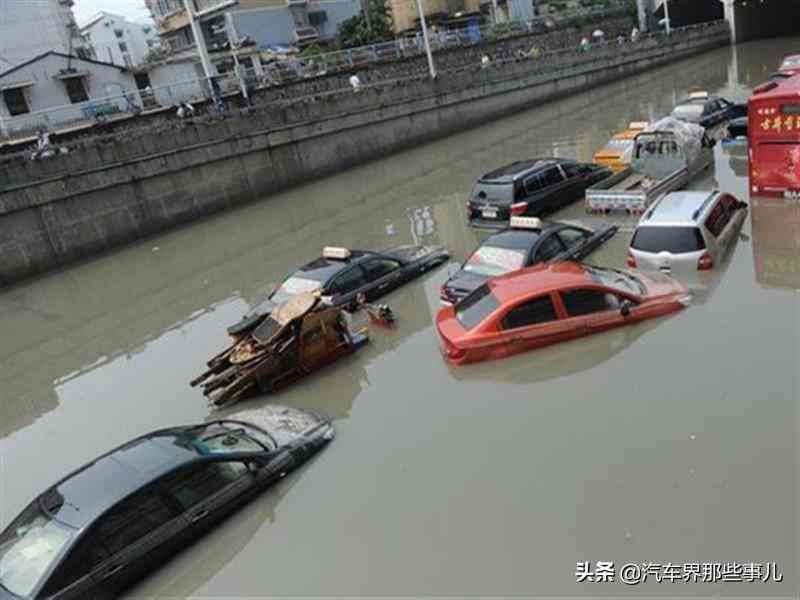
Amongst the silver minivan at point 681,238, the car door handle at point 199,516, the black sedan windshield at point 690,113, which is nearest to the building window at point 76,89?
the black sedan windshield at point 690,113

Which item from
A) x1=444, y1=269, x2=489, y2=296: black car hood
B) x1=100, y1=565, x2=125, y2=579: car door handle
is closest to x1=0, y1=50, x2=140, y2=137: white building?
x1=444, y1=269, x2=489, y2=296: black car hood

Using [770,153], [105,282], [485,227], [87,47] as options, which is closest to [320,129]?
[105,282]

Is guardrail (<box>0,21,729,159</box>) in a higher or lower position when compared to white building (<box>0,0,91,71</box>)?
lower

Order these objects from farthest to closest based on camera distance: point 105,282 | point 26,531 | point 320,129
Result: point 320,129 → point 105,282 → point 26,531

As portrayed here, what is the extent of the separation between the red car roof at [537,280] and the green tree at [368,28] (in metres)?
42.9

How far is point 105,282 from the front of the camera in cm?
1867

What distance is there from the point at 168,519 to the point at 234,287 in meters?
10.0

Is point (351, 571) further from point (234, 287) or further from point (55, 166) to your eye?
point (55, 166)

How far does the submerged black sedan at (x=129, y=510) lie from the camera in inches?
235

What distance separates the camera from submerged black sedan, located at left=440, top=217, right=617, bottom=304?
Result: 1134 centimetres

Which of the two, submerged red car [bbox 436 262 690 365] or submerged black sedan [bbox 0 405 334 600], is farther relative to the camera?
submerged red car [bbox 436 262 690 365]

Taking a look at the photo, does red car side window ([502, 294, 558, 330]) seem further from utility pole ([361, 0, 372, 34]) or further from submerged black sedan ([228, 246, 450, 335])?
utility pole ([361, 0, 372, 34])

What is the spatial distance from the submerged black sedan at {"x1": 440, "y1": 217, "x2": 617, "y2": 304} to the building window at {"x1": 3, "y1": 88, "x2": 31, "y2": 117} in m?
33.4

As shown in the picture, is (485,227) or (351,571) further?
(485,227)
